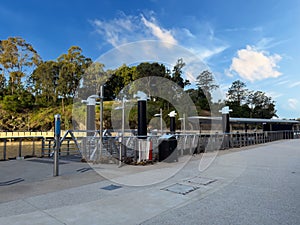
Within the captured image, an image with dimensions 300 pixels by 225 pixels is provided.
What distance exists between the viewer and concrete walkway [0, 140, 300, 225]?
8.23 feet

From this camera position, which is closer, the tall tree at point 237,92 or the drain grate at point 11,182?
the drain grate at point 11,182

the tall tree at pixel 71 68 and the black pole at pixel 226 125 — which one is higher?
the tall tree at pixel 71 68

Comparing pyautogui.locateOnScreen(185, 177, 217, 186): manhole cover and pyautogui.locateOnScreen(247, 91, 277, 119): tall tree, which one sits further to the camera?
pyautogui.locateOnScreen(247, 91, 277, 119): tall tree

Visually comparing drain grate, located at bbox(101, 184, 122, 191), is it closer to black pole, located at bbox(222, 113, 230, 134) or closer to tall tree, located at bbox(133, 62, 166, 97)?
tall tree, located at bbox(133, 62, 166, 97)

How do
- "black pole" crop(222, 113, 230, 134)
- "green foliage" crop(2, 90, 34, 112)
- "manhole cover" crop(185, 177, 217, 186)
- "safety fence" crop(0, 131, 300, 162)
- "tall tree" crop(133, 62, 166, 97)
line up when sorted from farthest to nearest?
"green foliage" crop(2, 90, 34, 112), "black pole" crop(222, 113, 230, 134), "tall tree" crop(133, 62, 166, 97), "safety fence" crop(0, 131, 300, 162), "manhole cover" crop(185, 177, 217, 186)

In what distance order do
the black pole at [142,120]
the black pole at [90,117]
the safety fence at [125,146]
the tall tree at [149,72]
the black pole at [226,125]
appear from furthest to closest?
the black pole at [226,125]
the tall tree at [149,72]
the black pole at [90,117]
the black pole at [142,120]
the safety fence at [125,146]

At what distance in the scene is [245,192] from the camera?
3543mm

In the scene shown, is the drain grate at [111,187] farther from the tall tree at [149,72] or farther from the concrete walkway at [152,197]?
the tall tree at [149,72]

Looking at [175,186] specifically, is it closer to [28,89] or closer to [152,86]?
[152,86]

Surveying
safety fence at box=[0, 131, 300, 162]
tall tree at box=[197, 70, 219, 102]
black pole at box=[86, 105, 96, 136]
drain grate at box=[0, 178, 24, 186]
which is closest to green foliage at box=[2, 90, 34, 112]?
tall tree at box=[197, 70, 219, 102]

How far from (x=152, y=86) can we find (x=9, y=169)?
8.97 meters

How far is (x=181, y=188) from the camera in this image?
12.3ft

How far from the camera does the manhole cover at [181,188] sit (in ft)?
11.7

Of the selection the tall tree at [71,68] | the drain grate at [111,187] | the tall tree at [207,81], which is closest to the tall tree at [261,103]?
the tall tree at [207,81]
